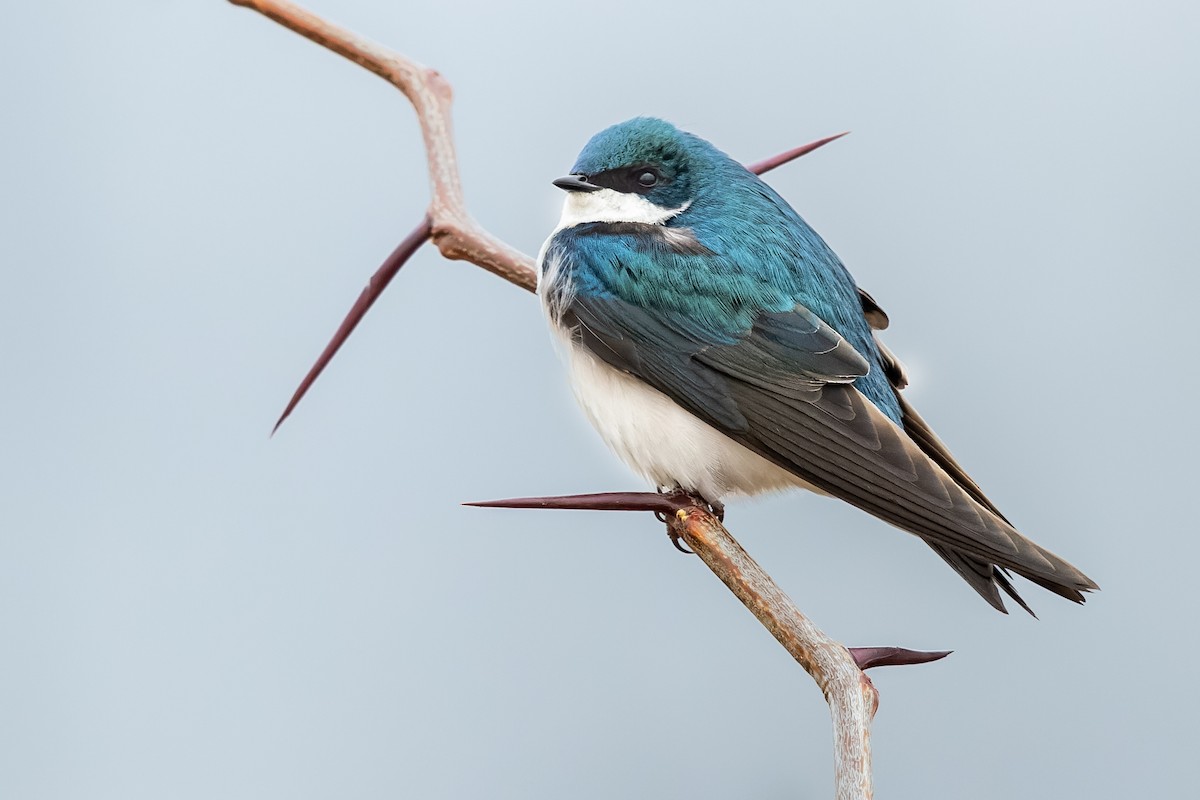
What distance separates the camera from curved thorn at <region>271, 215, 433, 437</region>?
0.69m

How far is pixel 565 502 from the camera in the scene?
0.65m

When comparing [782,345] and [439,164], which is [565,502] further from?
[782,345]

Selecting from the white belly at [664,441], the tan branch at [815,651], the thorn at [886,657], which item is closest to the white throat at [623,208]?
the white belly at [664,441]

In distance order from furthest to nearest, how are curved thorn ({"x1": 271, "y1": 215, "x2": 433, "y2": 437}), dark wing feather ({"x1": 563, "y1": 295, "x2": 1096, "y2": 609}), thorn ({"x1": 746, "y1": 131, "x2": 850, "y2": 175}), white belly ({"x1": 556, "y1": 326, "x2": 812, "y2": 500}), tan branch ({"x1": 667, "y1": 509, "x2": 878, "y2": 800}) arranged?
white belly ({"x1": 556, "y1": 326, "x2": 812, "y2": 500}) → dark wing feather ({"x1": 563, "y1": 295, "x2": 1096, "y2": 609}) → thorn ({"x1": 746, "y1": 131, "x2": 850, "y2": 175}) → curved thorn ({"x1": 271, "y1": 215, "x2": 433, "y2": 437}) → tan branch ({"x1": 667, "y1": 509, "x2": 878, "y2": 800})

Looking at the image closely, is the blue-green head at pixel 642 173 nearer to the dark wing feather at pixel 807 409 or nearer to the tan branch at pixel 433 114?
the dark wing feather at pixel 807 409

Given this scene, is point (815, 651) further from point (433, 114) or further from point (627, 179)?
point (627, 179)

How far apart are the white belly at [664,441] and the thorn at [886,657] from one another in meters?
0.38

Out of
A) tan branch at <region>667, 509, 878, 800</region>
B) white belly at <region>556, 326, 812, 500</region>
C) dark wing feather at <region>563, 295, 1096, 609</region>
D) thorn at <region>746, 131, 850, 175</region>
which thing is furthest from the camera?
white belly at <region>556, 326, 812, 500</region>

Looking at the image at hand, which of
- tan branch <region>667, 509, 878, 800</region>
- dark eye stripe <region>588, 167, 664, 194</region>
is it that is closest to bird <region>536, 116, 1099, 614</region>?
dark eye stripe <region>588, 167, 664, 194</region>

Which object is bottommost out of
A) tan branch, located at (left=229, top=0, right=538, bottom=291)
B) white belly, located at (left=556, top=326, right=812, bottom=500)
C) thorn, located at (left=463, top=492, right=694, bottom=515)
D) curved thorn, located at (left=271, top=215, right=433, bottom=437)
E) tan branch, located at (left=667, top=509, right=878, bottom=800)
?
white belly, located at (left=556, top=326, right=812, bottom=500)

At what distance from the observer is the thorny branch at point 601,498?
614mm

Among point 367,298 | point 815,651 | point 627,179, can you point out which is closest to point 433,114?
point 367,298

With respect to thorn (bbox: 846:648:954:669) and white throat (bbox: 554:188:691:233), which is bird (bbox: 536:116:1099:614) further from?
thorn (bbox: 846:648:954:669)

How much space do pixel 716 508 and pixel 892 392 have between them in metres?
0.18
